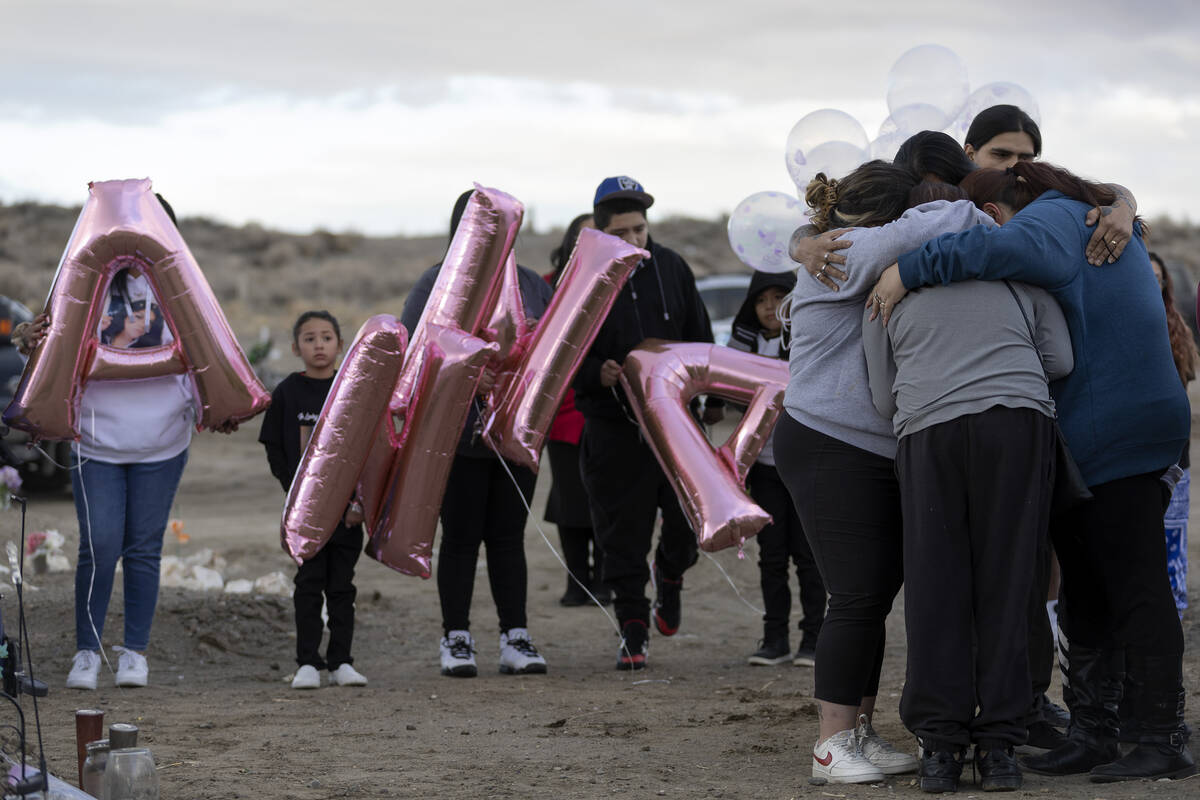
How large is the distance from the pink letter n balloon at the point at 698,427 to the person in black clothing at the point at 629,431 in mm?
221

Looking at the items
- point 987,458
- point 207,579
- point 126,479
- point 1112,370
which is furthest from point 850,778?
point 207,579

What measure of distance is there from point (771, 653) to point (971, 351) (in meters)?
3.16

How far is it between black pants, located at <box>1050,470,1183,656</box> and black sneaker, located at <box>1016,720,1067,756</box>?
1.43 ft

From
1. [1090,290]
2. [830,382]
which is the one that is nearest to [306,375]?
[830,382]

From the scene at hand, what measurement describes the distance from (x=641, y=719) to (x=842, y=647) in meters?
1.41

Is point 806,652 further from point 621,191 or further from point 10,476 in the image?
point 10,476

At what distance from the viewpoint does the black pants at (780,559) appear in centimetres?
648

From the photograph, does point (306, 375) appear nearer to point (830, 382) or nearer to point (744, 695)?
point (744, 695)

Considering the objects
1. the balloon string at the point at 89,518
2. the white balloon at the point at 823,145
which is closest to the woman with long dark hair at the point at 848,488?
the white balloon at the point at 823,145

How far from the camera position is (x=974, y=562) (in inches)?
148

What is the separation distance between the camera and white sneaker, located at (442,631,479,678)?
626cm

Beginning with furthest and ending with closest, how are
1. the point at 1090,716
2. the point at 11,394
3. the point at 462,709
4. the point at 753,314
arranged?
1. the point at 11,394
2. the point at 753,314
3. the point at 462,709
4. the point at 1090,716

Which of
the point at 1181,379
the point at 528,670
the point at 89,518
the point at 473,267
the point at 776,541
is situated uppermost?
the point at 473,267

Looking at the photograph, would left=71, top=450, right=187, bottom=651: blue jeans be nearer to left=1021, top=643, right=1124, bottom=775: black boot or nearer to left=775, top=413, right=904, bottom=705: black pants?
left=775, top=413, right=904, bottom=705: black pants
